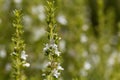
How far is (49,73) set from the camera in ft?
9.09

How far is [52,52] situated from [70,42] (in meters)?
3.82

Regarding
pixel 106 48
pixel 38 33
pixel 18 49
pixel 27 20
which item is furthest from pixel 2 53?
pixel 18 49

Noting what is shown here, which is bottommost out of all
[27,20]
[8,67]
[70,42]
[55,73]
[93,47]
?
[55,73]

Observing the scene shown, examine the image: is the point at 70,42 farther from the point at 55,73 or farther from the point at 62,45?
the point at 55,73

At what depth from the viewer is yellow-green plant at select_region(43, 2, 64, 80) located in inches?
109

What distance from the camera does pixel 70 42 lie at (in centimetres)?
659

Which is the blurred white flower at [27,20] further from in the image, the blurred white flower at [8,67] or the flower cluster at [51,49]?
the flower cluster at [51,49]

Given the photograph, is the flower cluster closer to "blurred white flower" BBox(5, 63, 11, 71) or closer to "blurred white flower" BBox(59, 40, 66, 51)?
"blurred white flower" BBox(5, 63, 11, 71)

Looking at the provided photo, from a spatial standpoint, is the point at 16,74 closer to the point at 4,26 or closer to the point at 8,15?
the point at 4,26

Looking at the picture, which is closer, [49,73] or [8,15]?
[49,73]

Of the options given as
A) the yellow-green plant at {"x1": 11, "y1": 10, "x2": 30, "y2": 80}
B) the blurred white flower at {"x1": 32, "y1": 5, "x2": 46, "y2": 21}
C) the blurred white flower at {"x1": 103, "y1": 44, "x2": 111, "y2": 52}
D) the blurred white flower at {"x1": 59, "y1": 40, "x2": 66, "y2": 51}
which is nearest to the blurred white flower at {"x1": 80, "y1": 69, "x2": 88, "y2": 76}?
the blurred white flower at {"x1": 59, "y1": 40, "x2": 66, "y2": 51}

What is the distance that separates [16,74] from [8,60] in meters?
3.32

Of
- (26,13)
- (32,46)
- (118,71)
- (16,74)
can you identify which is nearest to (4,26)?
(32,46)

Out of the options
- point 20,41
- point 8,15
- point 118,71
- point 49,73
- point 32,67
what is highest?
point 8,15
